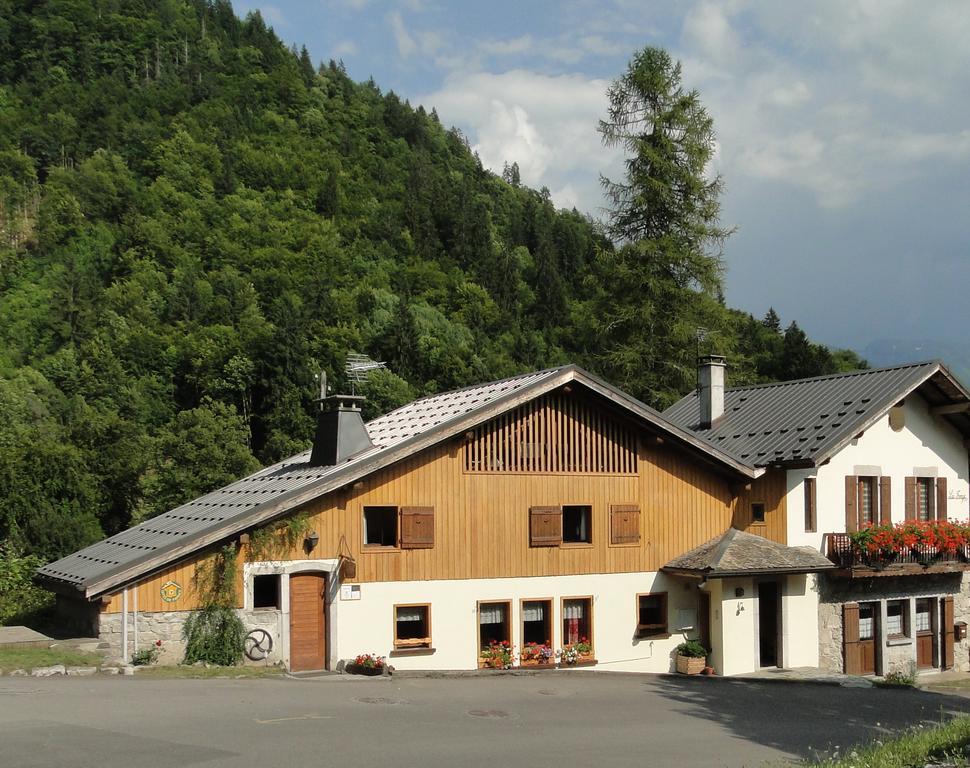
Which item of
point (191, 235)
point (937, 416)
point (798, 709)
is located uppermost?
point (191, 235)

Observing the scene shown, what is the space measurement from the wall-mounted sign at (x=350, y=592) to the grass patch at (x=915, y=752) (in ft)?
32.1

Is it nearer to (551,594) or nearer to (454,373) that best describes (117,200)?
(454,373)

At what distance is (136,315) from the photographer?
88.3 meters

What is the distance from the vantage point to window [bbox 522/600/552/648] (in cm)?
2242

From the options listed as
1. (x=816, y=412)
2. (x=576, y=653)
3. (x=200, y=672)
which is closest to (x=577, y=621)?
(x=576, y=653)

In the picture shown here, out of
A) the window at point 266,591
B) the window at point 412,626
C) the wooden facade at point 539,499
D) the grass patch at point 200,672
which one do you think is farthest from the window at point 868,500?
the grass patch at point 200,672

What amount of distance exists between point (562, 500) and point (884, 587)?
8.96 meters

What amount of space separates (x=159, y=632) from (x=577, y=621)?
8.61 metres

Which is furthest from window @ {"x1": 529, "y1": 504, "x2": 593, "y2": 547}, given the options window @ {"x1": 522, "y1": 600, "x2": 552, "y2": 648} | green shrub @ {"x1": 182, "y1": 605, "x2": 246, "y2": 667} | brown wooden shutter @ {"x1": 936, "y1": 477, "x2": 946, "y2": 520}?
brown wooden shutter @ {"x1": 936, "y1": 477, "x2": 946, "y2": 520}

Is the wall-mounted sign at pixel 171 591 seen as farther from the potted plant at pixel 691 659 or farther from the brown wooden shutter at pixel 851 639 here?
the brown wooden shutter at pixel 851 639

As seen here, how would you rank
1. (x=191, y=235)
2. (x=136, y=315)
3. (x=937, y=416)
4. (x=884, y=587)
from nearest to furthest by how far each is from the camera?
(x=884, y=587)
(x=937, y=416)
(x=136, y=315)
(x=191, y=235)

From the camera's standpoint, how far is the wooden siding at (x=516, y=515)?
20.5 m

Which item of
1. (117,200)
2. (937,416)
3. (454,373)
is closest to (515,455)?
(937,416)

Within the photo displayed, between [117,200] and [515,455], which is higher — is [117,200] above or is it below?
above
